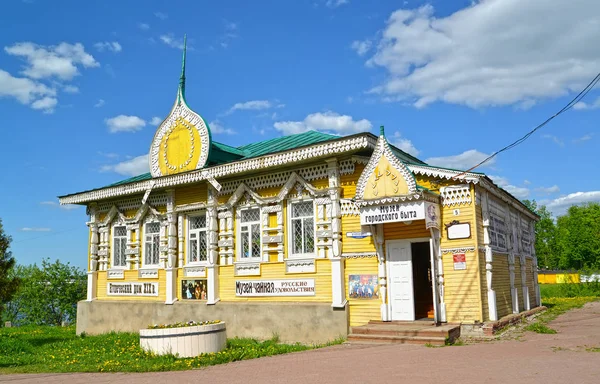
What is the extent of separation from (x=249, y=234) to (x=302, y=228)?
1.97 m

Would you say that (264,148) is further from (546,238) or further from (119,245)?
(546,238)

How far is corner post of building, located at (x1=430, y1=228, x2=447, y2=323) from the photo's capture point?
12.9 m

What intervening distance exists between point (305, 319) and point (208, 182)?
18.6 ft

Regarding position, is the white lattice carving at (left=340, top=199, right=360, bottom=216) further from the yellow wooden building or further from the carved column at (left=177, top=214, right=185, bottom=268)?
the carved column at (left=177, top=214, right=185, bottom=268)

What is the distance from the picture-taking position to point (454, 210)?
42.8ft

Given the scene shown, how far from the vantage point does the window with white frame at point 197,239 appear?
17625 millimetres

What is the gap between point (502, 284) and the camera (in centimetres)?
1473

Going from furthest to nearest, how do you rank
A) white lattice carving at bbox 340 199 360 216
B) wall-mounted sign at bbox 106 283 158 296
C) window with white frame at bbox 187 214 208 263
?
wall-mounted sign at bbox 106 283 158 296 < window with white frame at bbox 187 214 208 263 < white lattice carving at bbox 340 199 360 216

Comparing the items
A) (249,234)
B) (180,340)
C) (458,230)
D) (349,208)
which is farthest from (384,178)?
(180,340)

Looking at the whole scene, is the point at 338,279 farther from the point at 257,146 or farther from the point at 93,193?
the point at 93,193

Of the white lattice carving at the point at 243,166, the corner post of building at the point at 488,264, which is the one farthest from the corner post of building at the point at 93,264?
the corner post of building at the point at 488,264

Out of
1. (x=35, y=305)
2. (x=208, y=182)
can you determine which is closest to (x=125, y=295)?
(x=208, y=182)

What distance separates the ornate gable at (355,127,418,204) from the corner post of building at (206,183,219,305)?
563 centimetres

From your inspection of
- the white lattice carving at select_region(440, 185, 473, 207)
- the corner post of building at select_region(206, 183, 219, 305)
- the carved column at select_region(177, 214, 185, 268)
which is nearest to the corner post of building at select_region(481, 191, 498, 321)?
the white lattice carving at select_region(440, 185, 473, 207)
